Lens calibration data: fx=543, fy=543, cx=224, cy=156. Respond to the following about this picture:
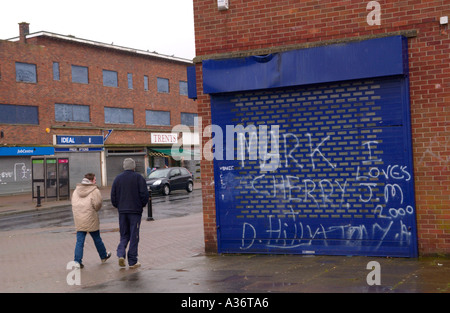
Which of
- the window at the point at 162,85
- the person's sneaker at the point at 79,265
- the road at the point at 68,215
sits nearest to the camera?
the person's sneaker at the point at 79,265

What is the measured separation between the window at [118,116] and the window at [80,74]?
113 inches

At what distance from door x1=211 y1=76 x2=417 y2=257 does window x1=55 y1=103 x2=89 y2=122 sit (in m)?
32.0

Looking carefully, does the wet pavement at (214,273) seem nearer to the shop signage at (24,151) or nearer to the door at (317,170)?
the door at (317,170)

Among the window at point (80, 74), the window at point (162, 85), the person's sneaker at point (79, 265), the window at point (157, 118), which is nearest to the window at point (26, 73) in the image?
the window at point (80, 74)

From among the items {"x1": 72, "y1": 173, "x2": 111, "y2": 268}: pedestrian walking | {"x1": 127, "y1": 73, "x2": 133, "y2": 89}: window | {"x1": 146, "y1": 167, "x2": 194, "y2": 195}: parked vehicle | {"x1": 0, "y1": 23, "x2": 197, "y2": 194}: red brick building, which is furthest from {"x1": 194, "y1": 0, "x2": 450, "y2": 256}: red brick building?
{"x1": 127, "y1": 73, "x2": 133, "y2": 89}: window

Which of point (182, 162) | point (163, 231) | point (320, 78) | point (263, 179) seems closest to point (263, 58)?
point (320, 78)

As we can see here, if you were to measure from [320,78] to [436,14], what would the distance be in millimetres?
1864

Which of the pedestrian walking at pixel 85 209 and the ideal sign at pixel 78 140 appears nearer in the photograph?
the pedestrian walking at pixel 85 209

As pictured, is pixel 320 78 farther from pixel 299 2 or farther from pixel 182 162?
pixel 182 162

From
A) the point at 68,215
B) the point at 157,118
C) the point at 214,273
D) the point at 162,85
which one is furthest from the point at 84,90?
the point at 214,273

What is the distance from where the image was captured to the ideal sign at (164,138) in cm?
4612

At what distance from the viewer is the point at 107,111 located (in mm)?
42500

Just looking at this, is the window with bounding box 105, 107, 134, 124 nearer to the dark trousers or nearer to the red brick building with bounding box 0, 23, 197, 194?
the red brick building with bounding box 0, 23, 197, 194

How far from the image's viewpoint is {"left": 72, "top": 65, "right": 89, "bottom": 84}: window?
4022 cm
